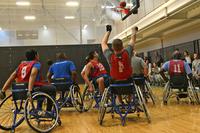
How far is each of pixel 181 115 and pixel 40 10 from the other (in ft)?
34.1

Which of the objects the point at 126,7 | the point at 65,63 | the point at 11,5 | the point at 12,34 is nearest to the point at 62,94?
the point at 65,63

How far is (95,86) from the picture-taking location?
505 centimetres

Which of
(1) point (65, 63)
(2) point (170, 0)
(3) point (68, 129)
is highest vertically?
(2) point (170, 0)

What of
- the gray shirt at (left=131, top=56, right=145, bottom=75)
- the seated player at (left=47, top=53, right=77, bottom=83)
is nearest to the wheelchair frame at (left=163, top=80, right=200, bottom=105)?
the gray shirt at (left=131, top=56, right=145, bottom=75)

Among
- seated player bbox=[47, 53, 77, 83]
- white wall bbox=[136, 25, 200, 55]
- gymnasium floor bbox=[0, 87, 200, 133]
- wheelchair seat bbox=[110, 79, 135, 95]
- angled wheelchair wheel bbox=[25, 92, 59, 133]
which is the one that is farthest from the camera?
white wall bbox=[136, 25, 200, 55]

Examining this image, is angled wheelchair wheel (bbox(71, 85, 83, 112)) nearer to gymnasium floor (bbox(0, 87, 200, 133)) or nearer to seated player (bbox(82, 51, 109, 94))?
seated player (bbox(82, 51, 109, 94))

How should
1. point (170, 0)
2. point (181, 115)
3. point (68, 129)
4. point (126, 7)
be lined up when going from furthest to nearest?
1. point (126, 7)
2. point (170, 0)
3. point (181, 115)
4. point (68, 129)

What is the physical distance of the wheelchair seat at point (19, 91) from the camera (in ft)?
11.3

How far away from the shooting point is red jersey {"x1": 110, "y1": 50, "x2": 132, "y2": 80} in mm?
3801

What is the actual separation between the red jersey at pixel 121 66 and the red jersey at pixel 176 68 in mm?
1748

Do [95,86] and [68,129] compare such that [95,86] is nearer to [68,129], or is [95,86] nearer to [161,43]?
[68,129]

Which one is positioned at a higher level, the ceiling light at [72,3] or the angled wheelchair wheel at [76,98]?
the ceiling light at [72,3]

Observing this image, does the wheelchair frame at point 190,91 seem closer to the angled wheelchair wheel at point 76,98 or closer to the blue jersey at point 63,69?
the angled wheelchair wheel at point 76,98

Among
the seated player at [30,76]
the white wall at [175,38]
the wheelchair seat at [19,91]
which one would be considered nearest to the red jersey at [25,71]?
the seated player at [30,76]
